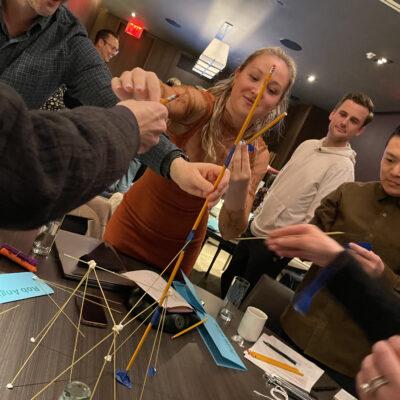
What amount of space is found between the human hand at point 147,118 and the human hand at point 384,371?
586 millimetres

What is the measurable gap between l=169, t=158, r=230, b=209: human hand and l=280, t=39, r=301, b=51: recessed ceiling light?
4.39 meters

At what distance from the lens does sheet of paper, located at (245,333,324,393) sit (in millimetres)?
1117

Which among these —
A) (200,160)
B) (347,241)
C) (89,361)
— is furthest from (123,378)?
(347,241)

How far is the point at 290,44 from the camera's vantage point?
492cm

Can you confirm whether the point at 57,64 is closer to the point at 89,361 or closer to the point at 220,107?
the point at 220,107

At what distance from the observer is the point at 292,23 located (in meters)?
4.31

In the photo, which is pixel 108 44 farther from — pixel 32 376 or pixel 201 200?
pixel 32 376

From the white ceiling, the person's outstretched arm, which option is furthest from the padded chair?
the white ceiling

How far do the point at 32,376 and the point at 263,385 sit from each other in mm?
654

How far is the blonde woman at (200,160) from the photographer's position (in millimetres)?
1390

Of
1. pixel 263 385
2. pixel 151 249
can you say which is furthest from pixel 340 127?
pixel 263 385

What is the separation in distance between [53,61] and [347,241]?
142 cm

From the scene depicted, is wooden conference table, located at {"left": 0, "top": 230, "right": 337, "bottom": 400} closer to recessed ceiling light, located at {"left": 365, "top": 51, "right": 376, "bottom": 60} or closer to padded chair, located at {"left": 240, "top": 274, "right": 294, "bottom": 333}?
padded chair, located at {"left": 240, "top": 274, "right": 294, "bottom": 333}

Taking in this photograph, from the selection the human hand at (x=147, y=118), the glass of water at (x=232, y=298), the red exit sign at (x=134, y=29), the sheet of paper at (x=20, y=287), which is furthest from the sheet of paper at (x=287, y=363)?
the red exit sign at (x=134, y=29)
